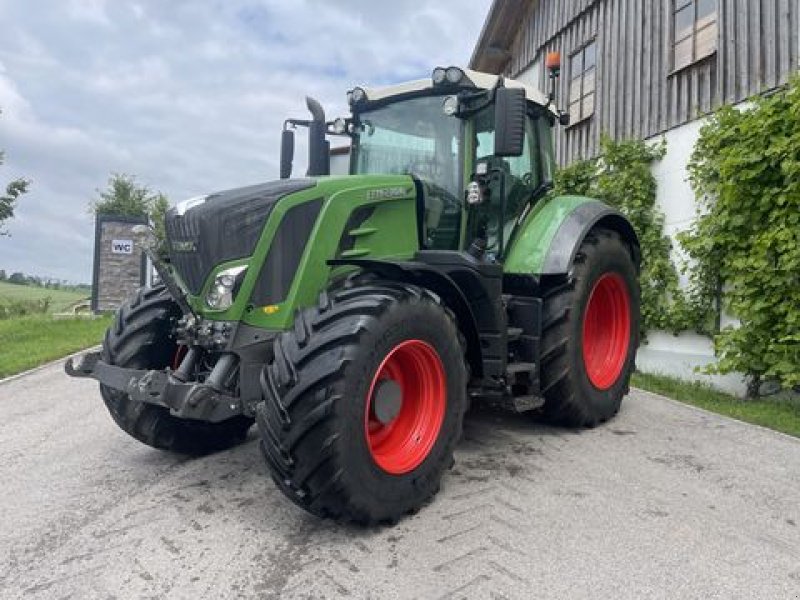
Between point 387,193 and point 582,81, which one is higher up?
point 582,81

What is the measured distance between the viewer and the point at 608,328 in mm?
4980

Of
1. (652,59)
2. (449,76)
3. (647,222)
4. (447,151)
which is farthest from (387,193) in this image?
(652,59)

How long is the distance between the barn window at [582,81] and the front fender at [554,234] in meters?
5.14

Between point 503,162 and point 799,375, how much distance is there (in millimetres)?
3214

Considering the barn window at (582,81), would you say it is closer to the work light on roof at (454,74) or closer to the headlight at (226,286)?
the work light on roof at (454,74)

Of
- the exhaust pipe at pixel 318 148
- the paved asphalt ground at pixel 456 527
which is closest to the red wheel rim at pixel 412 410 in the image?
the paved asphalt ground at pixel 456 527

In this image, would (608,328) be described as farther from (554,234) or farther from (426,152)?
(426,152)

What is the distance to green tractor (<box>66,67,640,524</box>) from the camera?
8.75 ft

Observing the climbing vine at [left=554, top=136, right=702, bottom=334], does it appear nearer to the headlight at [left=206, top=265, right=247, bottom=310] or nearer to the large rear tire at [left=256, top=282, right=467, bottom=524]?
the large rear tire at [left=256, top=282, right=467, bottom=524]

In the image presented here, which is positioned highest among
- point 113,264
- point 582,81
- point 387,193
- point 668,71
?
point 582,81

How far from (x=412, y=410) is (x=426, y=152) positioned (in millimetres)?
1682

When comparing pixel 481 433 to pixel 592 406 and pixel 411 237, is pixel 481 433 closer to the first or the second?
pixel 592 406

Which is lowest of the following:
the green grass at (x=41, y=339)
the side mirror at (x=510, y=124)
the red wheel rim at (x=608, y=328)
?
the green grass at (x=41, y=339)

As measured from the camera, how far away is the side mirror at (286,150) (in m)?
4.62
